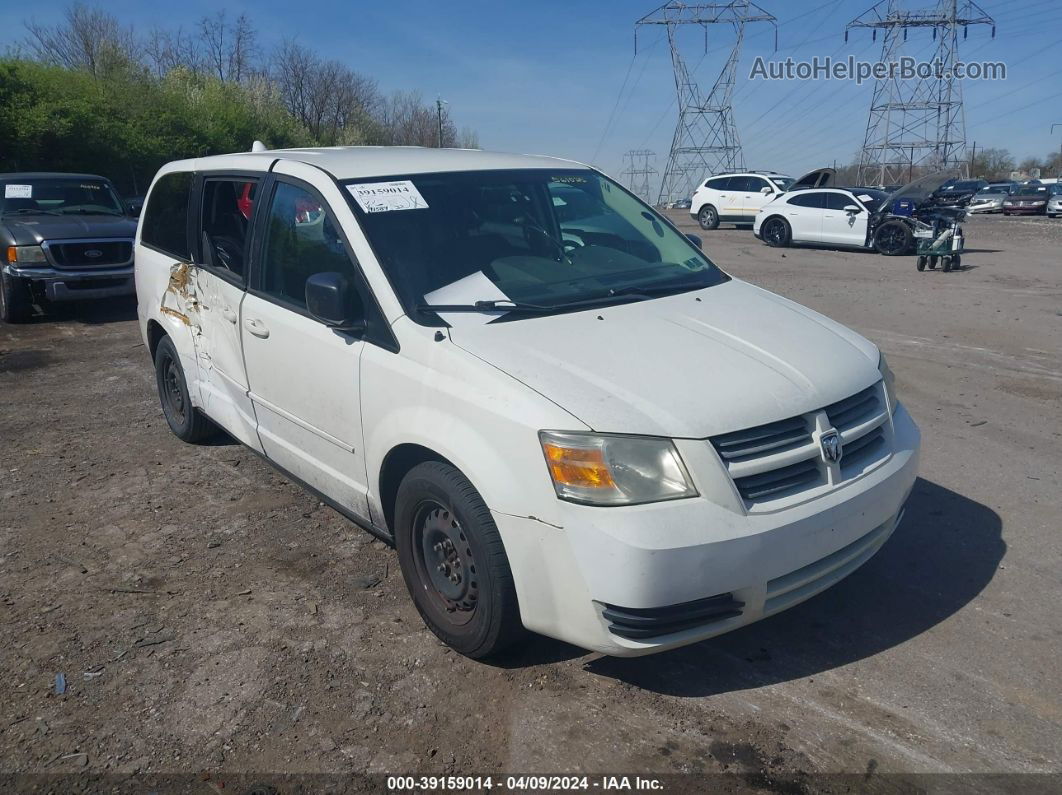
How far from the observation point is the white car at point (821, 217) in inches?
761

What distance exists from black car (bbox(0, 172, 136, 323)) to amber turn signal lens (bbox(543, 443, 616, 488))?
32.3ft

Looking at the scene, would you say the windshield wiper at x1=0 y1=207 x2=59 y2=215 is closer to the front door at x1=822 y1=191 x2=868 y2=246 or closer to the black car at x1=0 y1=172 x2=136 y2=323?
the black car at x1=0 y1=172 x2=136 y2=323

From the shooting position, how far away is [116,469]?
5590 millimetres

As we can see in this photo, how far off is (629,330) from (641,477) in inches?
33.5

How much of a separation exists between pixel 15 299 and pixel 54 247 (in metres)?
0.83

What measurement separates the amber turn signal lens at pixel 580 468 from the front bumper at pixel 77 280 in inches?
388

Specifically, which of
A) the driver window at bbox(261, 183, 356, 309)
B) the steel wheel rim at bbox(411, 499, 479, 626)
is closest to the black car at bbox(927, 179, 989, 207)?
the driver window at bbox(261, 183, 356, 309)

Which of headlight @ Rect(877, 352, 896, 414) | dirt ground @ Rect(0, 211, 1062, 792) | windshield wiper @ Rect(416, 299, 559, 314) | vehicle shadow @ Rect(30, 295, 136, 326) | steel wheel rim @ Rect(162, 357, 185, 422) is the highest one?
windshield wiper @ Rect(416, 299, 559, 314)

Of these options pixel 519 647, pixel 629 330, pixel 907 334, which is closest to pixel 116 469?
pixel 519 647

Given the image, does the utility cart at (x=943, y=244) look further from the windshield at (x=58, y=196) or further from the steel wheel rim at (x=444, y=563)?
the steel wheel rim at (x=444, y=563)

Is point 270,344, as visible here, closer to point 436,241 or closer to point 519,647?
point 436,241

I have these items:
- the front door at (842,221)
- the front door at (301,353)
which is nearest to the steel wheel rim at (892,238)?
the front door at (842,221)

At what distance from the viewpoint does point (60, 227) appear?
10.8 m

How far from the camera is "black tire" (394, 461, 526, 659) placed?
9.97ft
